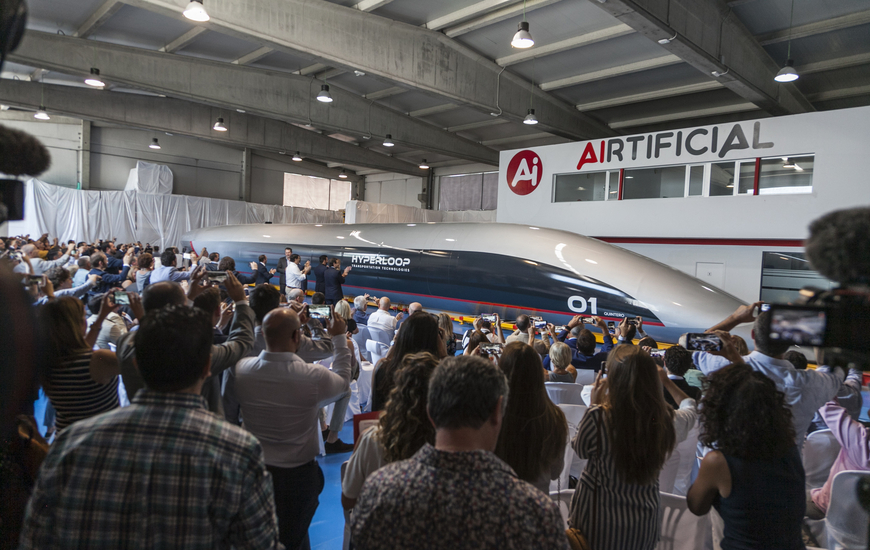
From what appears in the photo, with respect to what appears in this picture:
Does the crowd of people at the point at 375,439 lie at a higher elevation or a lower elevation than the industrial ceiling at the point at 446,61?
lower

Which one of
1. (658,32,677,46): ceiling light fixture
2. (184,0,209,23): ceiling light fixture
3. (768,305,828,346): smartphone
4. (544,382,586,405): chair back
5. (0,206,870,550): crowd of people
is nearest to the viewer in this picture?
(768,305,828,346): smartphone

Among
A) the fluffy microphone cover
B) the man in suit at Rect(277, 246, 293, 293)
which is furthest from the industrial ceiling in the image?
the fluffy microphone cover

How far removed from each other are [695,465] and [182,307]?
3604mm

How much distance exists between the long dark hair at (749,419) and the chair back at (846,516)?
27.6 inches

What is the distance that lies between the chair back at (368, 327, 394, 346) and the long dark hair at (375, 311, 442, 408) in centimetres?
307

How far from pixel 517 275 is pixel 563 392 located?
15.6 feet

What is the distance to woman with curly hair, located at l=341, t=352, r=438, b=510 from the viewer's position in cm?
185

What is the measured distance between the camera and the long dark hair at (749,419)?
1.83 m

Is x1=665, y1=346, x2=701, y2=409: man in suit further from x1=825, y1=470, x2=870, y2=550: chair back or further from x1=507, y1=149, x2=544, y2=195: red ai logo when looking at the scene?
x1=507, y1=149, x2=544, y2=195: red ai logo

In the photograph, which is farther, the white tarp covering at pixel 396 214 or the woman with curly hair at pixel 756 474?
the white tarp covering at pixel 396 214

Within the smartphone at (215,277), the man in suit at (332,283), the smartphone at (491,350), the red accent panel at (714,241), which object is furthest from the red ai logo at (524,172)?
the smartphone at (215,277)

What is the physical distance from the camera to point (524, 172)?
14477mm

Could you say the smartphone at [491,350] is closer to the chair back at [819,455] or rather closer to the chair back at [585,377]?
the chair back at [585,377]

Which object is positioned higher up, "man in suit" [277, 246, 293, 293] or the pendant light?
the pendant light
